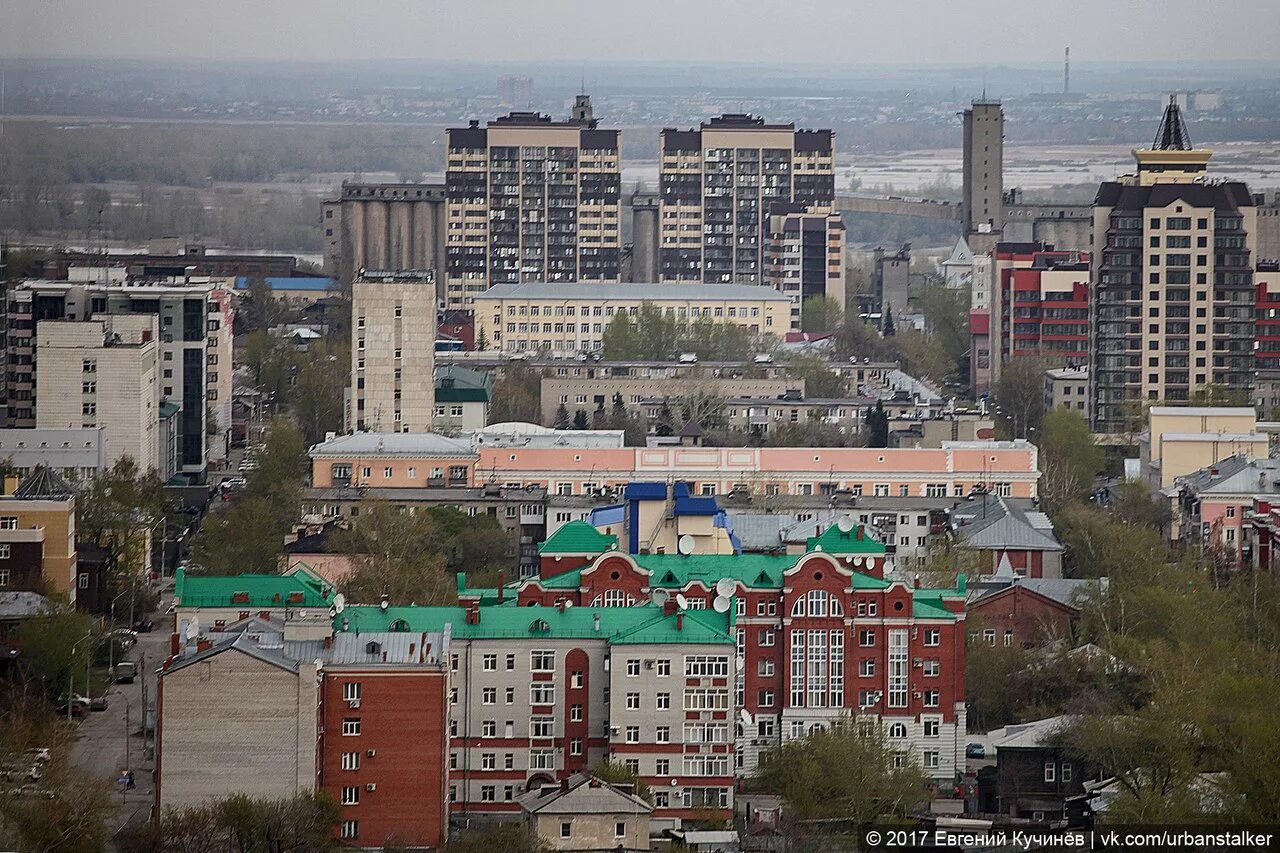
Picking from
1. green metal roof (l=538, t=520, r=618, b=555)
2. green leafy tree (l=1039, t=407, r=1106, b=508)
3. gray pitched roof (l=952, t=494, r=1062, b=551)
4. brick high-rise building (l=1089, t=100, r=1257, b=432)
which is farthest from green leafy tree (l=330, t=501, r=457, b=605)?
brick high-rise building (l=1089, t=100, r=1257, b=432)

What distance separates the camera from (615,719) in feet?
74.5

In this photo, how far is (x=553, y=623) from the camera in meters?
23.2

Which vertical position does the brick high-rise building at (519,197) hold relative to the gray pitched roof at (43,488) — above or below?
above

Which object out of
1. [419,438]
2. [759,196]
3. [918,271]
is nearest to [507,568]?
[419,438]

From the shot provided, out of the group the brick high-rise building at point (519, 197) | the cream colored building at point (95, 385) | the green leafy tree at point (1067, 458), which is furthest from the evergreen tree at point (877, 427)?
the brick high-rise building at point (519, 197)

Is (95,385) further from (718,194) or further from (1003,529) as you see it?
(718,194)

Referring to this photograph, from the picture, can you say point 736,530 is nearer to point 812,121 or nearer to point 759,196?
point 759,196

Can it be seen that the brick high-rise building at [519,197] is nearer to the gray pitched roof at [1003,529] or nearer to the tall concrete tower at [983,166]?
the tall concrete tower at [983,166]

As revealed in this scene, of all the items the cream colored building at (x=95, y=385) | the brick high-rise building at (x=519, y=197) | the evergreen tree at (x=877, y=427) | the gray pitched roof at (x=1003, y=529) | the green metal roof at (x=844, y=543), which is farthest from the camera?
the brick high-rise building at (x=519, y=197)

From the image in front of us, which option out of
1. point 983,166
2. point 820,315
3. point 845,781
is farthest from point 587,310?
point 845,781

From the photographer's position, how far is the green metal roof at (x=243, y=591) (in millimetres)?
24609

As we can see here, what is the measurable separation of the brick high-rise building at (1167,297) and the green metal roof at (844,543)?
54.5ft

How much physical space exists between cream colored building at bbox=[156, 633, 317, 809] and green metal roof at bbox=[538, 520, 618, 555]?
5.65 meters

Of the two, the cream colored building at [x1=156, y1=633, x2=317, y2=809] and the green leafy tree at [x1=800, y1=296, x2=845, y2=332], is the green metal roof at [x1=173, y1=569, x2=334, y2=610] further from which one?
the green leafy tree at [x1=800, y1=296, x2=845, y2=332]
